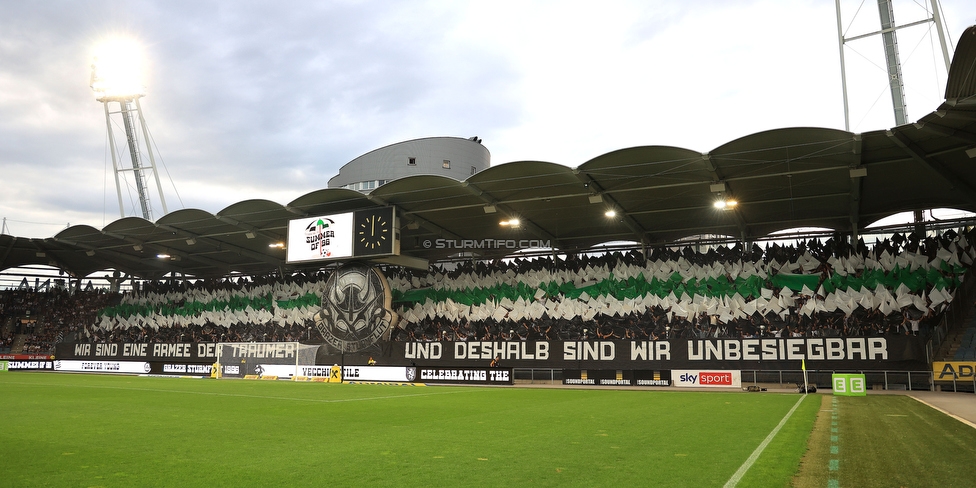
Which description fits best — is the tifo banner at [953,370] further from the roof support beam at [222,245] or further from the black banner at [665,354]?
the roof support beam at [222,245]

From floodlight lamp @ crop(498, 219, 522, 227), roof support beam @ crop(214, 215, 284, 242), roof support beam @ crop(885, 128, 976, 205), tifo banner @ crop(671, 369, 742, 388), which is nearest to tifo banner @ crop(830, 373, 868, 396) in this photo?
tifo banner @ crop(671, 369, 742, 388)

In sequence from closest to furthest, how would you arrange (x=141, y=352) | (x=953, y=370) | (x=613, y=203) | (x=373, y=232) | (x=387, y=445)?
(x=387, y=445)
(x=953, y=370)
(x=613, y=203)
(x=373, y=232)
(x=141, y=352)

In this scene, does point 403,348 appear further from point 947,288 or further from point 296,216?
point 947,288

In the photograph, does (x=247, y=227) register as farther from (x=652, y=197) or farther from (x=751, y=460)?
(x=751, y=460)

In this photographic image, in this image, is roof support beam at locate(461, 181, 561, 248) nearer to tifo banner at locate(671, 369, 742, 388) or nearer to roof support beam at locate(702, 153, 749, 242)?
roof support beam at locate(702, 153, 749, 242)

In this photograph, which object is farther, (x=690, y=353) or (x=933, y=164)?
(x=690, y=353)

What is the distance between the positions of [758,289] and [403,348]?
1901 centimetres

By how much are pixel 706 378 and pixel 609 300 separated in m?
8.41

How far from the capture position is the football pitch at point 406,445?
21.6 feet

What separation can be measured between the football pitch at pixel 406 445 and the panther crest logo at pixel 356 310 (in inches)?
849

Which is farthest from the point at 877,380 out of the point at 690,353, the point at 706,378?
the point at 690,353

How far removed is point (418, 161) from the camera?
6259 cm

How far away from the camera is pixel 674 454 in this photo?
8.16m

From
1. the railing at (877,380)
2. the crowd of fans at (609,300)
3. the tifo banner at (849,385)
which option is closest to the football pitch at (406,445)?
the tifo banner at (849,385)
